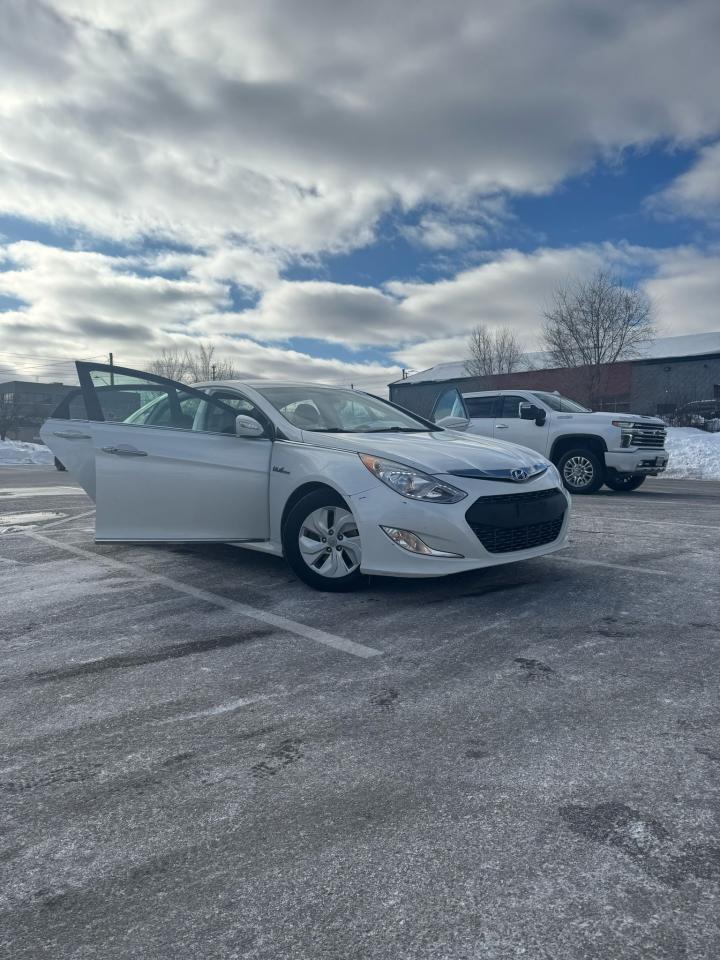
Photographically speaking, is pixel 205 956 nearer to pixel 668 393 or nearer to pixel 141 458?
pixel 141 458

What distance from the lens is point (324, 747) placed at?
2324 millimetres

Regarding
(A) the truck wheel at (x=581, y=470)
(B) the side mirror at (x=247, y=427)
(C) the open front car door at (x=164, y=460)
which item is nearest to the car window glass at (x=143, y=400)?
(C) the open front car door at (x=164, y=460)

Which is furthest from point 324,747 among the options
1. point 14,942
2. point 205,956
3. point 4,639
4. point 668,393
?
point 668,393

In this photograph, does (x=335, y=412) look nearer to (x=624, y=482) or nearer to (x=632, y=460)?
(x=632, y=460)

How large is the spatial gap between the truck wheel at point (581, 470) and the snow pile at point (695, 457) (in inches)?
252

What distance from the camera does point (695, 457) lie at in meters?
18.3

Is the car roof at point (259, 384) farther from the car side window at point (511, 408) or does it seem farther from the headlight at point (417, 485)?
the car side window at point (511, 408)

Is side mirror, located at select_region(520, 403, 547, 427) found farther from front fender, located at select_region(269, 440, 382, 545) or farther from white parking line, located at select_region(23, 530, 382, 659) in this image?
white parking line, located at select_region(23, 530, 382, 659)

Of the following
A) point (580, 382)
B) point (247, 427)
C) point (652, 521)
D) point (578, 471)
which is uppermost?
point (580, 382)

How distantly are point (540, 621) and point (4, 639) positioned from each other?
2.93 m

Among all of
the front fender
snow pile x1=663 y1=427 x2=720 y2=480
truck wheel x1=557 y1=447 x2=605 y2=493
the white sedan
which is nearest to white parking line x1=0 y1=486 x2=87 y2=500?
the white sedan

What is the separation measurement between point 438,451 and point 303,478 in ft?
3.07

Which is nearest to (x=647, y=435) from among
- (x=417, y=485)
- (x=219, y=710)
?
(x=417, y=485)

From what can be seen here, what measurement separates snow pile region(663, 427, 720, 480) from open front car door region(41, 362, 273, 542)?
47.3 ft
